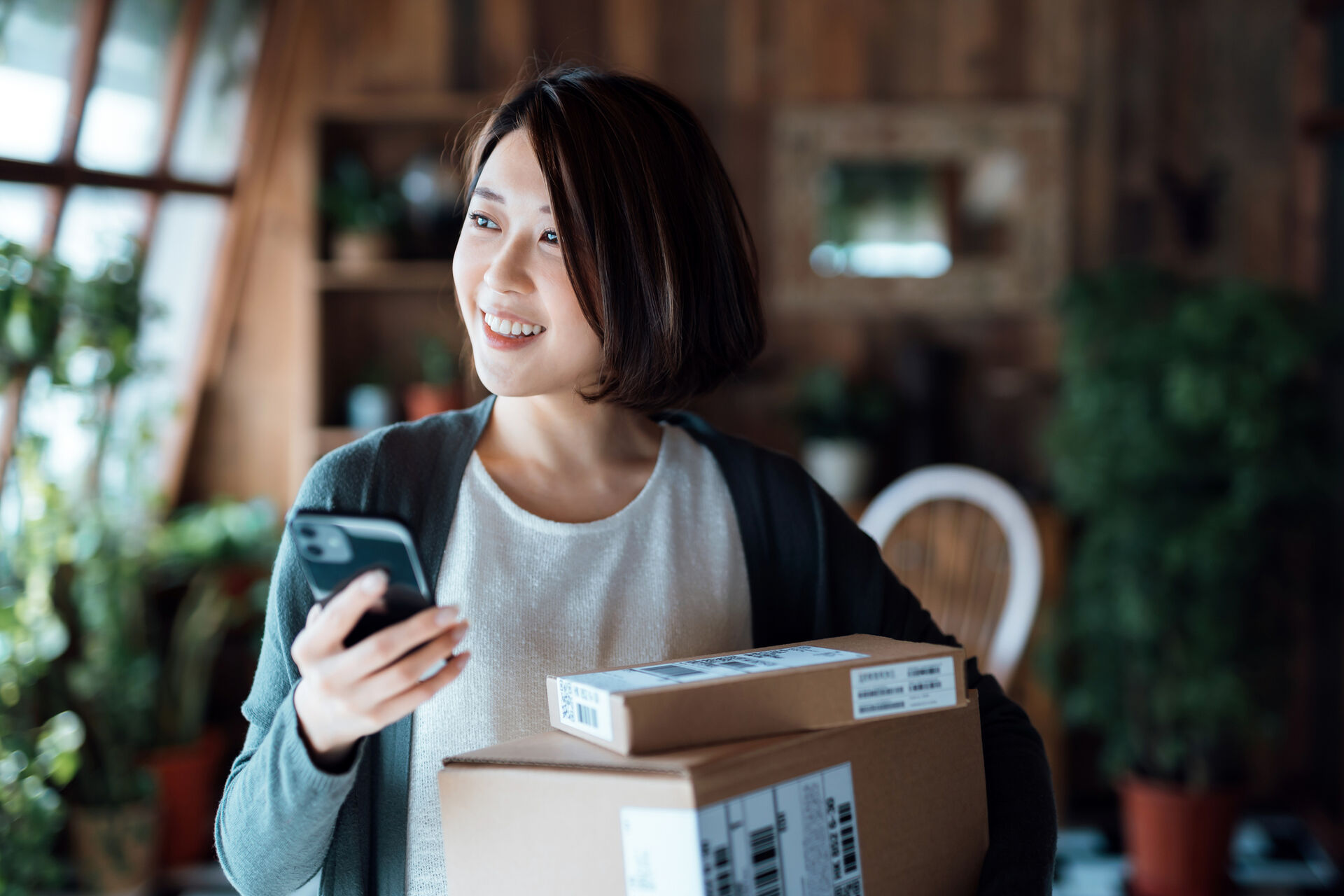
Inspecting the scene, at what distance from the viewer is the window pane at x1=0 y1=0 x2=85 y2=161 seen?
2430 millimetres

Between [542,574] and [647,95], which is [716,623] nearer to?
[542,574]

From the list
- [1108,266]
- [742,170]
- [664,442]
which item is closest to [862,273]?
[742,170]

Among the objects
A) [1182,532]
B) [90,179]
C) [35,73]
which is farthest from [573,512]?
[90,179]

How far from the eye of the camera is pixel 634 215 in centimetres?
94

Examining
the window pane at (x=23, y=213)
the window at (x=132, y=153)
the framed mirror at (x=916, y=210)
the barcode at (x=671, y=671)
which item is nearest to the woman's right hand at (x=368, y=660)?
the barcode at (x=671, y=671)

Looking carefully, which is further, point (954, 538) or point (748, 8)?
point (748, 8)

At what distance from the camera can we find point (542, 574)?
971 mm

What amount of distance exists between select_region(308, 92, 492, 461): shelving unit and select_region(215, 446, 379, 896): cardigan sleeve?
2.30 metres

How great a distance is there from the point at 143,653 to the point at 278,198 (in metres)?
1.57

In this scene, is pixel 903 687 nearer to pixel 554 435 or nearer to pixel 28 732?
pixel 554 435

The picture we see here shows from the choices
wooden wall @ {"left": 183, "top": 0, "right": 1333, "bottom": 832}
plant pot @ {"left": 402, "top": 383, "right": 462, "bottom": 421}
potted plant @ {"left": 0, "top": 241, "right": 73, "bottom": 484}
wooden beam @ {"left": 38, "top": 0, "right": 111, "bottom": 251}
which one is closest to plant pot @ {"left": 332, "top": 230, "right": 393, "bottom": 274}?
wooden wall @ {"left": 183, "top": 0, "right": 1333, "bottom": 832}

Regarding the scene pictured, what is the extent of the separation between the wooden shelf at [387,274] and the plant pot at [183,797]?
1419mm

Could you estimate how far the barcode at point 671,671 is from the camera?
733 mm

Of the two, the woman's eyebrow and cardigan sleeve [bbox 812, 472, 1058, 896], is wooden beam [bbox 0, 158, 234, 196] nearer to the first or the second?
the woman's eyebrow
